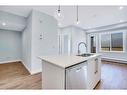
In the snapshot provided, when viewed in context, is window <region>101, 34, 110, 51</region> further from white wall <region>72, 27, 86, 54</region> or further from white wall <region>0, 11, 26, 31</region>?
white wall <region>0, 11, 26, 31</region>

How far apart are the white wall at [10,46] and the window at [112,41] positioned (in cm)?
639

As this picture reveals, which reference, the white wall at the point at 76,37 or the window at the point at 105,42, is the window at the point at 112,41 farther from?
the white wall at the point at 76,37

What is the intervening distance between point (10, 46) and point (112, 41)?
7309 mm

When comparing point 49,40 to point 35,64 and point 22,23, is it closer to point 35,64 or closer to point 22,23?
point 35,64

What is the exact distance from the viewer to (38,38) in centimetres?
346

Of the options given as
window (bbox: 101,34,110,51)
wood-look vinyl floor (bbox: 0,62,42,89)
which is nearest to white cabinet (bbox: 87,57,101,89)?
wood-look vinyl floor (bbox: 0,62,42,89)

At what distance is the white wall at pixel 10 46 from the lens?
517 centimetres

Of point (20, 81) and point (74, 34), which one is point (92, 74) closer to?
point (20, 81)

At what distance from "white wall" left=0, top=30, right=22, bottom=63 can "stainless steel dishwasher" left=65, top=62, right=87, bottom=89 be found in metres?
5.51

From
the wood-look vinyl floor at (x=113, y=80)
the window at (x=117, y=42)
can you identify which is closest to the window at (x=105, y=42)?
the window at (x=117, y=42)

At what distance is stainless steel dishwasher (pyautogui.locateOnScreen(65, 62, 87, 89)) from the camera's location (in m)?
1.35

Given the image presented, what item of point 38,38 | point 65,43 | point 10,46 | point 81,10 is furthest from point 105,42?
point 10,46
